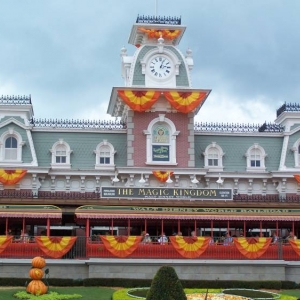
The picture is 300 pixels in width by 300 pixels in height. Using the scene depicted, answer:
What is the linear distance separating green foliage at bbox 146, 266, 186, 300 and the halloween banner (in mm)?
11831

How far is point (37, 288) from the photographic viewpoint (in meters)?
27.4

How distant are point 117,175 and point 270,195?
10.1 metres

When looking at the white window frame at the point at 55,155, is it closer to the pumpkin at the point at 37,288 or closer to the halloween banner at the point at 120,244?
the halloween banner at the point at 120,244

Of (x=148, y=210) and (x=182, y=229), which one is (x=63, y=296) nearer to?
(x=148, y=210)

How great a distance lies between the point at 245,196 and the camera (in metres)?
42.5

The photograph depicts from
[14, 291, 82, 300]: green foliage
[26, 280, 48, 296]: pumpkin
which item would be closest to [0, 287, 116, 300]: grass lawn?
[14, 291, 82, 300]: green foliage

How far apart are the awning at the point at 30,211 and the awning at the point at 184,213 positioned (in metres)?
1.19

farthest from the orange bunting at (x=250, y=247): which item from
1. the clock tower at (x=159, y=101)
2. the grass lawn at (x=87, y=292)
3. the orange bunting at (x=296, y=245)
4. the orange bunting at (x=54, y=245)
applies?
the clock tower at (x=159, y=101)

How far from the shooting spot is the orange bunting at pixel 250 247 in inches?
1305

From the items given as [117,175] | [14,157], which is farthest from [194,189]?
[14,157]

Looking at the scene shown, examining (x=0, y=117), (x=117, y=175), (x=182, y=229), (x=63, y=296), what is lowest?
(x=63, y=296)

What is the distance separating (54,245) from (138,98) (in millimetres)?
12488

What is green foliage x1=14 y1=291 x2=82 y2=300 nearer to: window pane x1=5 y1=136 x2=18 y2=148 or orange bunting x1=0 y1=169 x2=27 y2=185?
orange bunting x1=0 y1=169 x2=27 y2=185

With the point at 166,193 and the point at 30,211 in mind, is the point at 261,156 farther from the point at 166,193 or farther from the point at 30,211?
the point at 30,211
